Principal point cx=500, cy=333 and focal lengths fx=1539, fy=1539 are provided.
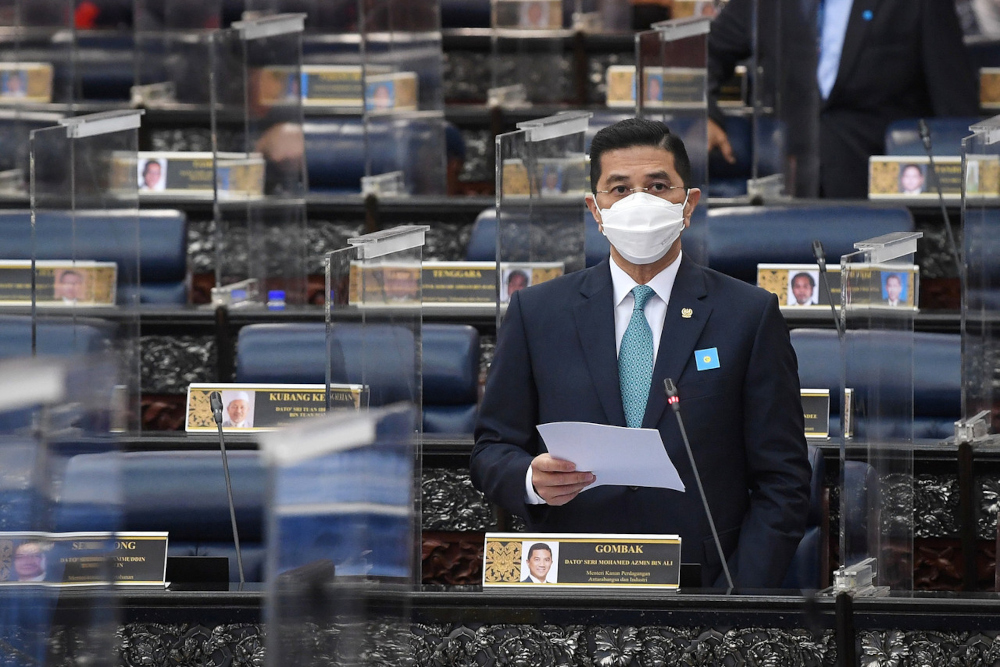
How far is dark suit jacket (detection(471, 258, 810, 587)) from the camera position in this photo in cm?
276

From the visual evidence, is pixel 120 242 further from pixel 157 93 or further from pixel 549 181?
pixel 157 93

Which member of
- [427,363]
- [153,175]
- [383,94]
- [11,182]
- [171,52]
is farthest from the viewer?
[171,52]

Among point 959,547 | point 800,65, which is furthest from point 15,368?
point 800,65

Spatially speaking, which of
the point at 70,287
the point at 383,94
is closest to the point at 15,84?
the point at 383,94

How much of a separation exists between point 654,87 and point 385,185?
1214 millimetres

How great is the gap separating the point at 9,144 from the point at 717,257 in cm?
313

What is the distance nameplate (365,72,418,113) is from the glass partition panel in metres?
2.59

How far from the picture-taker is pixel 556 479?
2646 millimetres

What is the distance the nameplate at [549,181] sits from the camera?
13.7 ft

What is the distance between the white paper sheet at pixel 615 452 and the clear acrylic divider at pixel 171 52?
4.30 meters

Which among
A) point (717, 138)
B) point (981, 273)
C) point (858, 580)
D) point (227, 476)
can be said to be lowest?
point (858, 580)

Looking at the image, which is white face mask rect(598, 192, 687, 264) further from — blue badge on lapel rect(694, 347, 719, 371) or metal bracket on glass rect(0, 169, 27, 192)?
metal bracket on glass rect(0, 169, 27, 192)

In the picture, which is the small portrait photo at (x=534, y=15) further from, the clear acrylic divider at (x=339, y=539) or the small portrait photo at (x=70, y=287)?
the clear acrylic divider at (x=339, y=539)

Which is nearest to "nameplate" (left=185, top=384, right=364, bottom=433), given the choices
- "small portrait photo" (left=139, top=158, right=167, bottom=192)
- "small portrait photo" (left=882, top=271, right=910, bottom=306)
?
"small portrait photo" (left=882, top=271, right=910, bottom=306)
